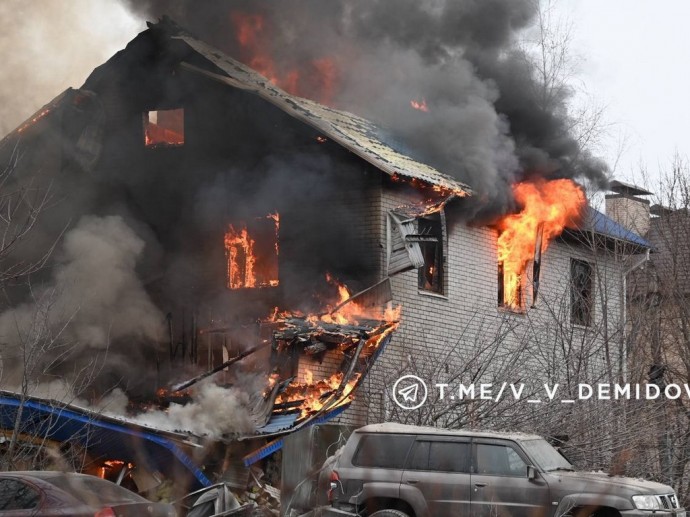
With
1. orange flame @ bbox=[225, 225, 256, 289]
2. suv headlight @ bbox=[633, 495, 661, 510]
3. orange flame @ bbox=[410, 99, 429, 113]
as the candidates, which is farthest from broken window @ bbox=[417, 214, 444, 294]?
suv headlight @ bbox=[633, 495, 661, 510]

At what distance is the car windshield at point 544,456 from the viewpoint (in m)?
13.0

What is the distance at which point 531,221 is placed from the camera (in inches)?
893

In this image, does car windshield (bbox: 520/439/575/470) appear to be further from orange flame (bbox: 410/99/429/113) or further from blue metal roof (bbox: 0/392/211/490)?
orange flame (bbox: 410/99/429/113)

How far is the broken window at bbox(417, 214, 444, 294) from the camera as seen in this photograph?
2077 cm

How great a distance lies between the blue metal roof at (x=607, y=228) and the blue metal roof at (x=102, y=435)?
34.5ft

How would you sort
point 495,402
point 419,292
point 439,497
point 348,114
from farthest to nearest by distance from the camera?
point 348,114, point 419,292, point 495,402, point 439,497

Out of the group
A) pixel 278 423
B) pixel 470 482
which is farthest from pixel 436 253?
pixel 470 482

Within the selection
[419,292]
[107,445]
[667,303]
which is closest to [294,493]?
[107,445]

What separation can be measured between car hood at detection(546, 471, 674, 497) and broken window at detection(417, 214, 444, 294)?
8.26 m

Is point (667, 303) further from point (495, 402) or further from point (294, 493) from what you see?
point (294, 493)

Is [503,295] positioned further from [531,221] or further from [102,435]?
[102,435]

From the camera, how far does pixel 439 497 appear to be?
12.8 m

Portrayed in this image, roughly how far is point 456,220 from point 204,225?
453 centimetres

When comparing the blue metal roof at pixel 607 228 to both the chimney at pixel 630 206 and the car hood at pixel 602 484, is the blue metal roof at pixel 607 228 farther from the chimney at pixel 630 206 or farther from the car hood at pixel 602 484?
the car hood at pixel 602 484
